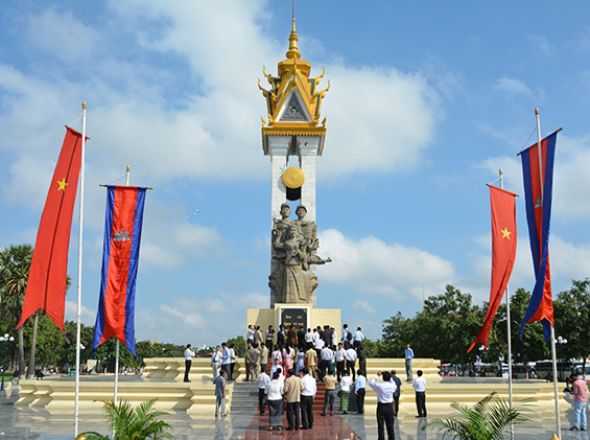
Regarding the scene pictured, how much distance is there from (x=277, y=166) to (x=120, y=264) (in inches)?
929

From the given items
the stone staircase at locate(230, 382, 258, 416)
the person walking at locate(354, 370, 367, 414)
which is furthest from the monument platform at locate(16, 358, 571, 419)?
the person walking at locate(354, 370, 367, 414)

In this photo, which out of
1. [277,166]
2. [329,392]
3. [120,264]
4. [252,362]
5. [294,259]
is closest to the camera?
[120,264]

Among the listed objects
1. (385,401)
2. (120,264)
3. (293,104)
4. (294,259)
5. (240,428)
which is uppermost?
(293,104)

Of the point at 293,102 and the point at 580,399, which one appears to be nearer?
the point at 580,399

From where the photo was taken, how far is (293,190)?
3769cm

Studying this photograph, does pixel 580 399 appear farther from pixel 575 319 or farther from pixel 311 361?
pixel 575 319

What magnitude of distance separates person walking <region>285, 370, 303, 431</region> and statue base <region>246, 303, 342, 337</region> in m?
15.7

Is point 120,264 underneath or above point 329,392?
above

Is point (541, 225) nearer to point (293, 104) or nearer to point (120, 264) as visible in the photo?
point (120, 264)

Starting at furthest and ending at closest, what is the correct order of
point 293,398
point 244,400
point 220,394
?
point 244,400 → point 220,394 → point 293,398

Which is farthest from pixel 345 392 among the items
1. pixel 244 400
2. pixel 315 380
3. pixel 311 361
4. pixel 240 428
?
pixel 240 428

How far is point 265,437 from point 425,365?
13.9 m

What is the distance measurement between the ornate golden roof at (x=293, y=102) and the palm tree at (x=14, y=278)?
16.6 metres

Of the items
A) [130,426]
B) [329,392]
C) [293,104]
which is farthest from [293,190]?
[130,426]
